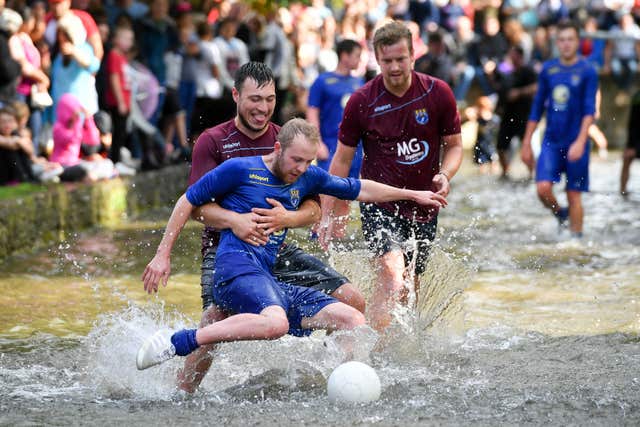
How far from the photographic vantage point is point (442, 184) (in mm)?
7562

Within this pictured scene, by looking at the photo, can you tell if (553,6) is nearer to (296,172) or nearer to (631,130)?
(631,130)

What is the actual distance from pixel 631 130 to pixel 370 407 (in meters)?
11.5

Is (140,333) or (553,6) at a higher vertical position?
(553,6)

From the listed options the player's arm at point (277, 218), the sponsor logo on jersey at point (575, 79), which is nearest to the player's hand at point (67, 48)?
the sponsor logo on jersey at point (575, 79)

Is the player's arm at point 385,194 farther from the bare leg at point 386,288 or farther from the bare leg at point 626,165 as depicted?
the bare leg at point 626,165

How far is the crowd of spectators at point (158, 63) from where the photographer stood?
1323 centimetres

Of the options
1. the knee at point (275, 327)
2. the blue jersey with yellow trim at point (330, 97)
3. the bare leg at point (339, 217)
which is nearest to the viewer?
the knee at point (275, 327)

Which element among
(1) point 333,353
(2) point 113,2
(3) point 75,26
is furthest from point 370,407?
(2) point 113,2

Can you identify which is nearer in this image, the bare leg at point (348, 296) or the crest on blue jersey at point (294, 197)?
the crest on blue jersey at point (294, 197)

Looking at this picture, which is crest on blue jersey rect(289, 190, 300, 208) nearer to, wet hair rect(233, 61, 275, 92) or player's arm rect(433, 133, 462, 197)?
wet hair rect(233, 61, 275, 92)

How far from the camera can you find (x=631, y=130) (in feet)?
55.5

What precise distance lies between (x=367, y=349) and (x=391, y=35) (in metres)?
2.09

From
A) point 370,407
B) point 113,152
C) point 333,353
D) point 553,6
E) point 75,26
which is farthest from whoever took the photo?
point 553,6

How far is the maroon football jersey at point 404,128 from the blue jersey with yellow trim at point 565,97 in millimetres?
4651
